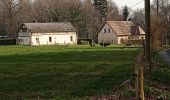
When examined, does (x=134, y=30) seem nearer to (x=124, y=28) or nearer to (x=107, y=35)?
(x=124, y=28)

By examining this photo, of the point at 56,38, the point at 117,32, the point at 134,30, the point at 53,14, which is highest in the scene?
the point at 53,14

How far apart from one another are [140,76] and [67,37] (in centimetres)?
9636

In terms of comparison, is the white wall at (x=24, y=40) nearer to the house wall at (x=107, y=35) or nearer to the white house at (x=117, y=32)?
the white house at (x=117, y=32)

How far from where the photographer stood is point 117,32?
4355 inches

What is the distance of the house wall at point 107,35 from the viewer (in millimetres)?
111438

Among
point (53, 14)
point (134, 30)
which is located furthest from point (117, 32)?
point (53, 14)

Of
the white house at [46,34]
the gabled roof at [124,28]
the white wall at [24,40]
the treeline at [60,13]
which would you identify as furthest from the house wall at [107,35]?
the white wall at [24,40]

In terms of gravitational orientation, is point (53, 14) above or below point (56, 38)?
above

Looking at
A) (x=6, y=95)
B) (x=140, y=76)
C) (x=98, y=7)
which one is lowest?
(x=6, y=95)

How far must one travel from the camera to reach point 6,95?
14.2 metres

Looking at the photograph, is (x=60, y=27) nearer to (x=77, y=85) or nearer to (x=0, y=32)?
(x=0, y=32)

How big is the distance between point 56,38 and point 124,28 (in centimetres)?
1950

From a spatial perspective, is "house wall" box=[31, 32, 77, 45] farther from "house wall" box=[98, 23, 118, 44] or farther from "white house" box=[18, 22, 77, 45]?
"house wall" box=[98, 23, 118, 44]

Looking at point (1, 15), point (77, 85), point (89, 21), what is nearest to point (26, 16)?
point (1, 15)
